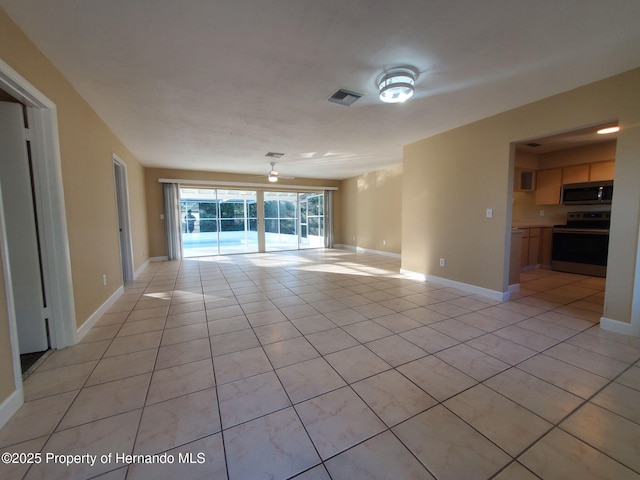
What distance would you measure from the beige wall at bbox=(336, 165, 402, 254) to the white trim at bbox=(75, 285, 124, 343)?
19.3ft

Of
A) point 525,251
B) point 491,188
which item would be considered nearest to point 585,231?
point 525,251

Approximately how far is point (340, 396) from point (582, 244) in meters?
5.69

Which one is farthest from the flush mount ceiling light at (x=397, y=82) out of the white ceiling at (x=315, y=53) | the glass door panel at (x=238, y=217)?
the glass door panel at (x=238, y=217)

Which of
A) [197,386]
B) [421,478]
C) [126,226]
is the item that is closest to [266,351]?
[197,386]

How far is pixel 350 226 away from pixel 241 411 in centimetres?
741

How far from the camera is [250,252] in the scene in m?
7.97

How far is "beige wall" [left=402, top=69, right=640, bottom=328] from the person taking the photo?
8.03 feet

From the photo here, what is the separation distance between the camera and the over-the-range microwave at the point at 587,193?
4.57 meters

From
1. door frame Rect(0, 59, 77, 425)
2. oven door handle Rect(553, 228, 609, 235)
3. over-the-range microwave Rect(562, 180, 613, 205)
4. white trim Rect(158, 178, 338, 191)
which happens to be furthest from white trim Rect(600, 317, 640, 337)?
white trim Rect(158, 178, 338, 191)

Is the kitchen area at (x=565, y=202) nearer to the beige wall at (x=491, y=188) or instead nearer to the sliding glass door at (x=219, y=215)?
the beige wall at (x=491, y=188)

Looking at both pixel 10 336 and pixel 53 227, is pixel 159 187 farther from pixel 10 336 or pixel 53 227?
pixel 10 336

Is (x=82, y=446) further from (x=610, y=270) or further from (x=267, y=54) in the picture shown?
(x=610, y=270)

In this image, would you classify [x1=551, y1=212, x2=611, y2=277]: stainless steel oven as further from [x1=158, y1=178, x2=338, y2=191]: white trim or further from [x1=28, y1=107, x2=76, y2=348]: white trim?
[x1=28, y1=107, x2=76, y2=348]: white trim

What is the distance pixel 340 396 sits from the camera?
5.53ft
